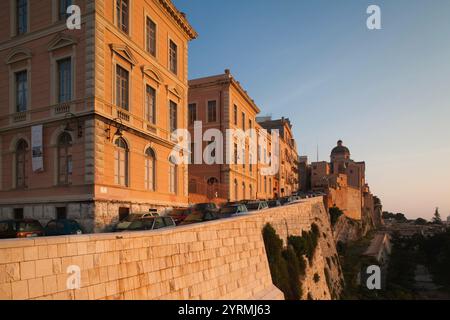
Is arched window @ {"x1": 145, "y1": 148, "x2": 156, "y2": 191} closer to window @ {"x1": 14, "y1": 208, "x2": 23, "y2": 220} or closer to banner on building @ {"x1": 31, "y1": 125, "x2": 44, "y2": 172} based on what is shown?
banner on building @ {"x1": 31, "y1": 125, "x2": 44, "y2": 172}

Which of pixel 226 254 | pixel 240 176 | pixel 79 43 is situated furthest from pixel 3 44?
pixel 240 176

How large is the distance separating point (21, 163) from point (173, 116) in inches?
439

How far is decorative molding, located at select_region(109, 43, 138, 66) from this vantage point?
2016 cm

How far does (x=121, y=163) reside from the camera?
2089 centimetres

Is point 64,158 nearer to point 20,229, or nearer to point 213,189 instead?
point 20,229

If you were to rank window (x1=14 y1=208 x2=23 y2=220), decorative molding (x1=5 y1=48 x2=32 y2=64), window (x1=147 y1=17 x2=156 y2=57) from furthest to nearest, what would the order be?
window (x1=147 y1=17 x2=156 y2=57) < decorative molding (x1=5 y1=48 x2=32 y2=64) < window (x1=14 y1=208 x2=23 y2=220)

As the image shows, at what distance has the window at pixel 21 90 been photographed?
21.5 metres

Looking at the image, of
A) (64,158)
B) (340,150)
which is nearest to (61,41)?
(64,158)

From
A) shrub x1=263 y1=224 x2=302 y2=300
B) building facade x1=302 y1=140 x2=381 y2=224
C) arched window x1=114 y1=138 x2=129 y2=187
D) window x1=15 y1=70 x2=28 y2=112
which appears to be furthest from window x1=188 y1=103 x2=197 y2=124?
building facade x1=302 y1=140 x2=381 y2=224

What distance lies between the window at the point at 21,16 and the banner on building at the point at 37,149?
654 cm

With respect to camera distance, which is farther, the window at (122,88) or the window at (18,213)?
the window at (122,88)

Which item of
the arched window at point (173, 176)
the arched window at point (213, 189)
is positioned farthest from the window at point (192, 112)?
the arched window at point (173, 176)

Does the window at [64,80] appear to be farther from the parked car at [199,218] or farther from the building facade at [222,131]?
the building facade at [222,131]

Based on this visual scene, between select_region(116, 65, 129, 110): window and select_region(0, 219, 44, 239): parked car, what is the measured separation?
8.48 metres
